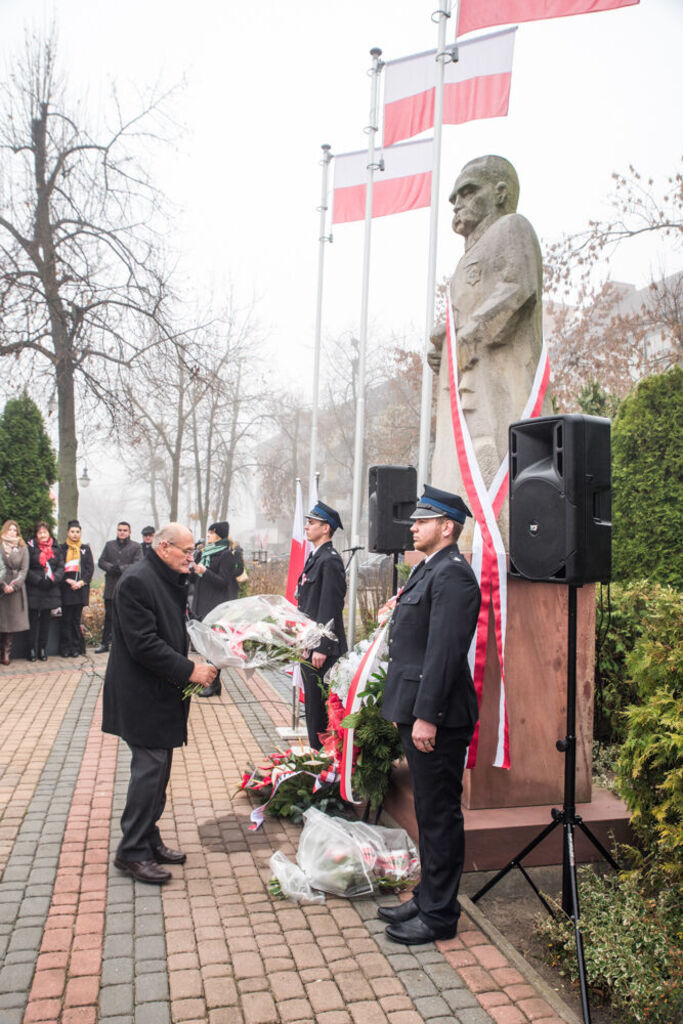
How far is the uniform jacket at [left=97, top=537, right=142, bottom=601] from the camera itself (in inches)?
451

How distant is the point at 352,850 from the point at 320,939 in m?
0.63

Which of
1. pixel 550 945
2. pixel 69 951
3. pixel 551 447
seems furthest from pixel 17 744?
pixel 551 447

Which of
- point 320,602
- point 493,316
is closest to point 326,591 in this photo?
point 320,602

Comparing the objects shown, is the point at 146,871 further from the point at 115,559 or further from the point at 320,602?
the point at 115,559

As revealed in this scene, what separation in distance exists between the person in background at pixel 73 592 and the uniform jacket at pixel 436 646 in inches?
339

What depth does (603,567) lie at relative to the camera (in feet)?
12.3

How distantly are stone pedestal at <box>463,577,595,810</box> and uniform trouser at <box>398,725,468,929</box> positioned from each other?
0.85 m

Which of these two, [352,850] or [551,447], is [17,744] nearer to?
[352,850]

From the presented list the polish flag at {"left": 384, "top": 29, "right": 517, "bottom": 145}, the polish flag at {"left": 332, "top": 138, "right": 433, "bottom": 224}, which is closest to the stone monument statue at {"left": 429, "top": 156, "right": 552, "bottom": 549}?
the polish flag at {"left": 384, "top": 29, "right": 517, "bottom": 145}

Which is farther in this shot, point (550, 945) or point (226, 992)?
point (550, 945)

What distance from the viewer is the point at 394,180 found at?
10.9 metres

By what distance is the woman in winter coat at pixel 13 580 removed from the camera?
35.5 feet

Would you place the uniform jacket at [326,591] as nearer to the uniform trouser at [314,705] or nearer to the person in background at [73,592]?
the uniform trouser at [314,705]

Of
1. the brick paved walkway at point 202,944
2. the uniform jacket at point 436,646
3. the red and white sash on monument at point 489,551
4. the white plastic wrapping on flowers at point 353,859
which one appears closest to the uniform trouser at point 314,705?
the brick paved walkway at point 202,944
